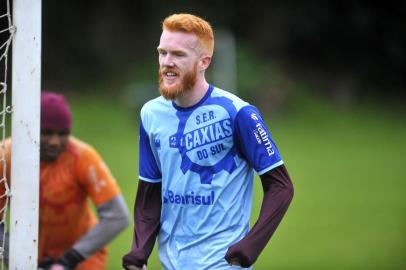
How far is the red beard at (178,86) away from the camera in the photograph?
3.76m

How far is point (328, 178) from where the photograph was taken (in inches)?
559

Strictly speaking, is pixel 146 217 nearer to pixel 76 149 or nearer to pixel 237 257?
pixel 237 257

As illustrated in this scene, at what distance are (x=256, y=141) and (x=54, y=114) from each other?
184cm

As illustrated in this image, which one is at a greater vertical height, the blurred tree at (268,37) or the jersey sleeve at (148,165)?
the blurred tree at (268,37)

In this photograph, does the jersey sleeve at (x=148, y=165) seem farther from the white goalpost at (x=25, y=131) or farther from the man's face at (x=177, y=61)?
the white goalpost at (x=25, y=131)

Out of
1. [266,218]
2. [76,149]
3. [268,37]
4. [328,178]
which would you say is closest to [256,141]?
[266,218]

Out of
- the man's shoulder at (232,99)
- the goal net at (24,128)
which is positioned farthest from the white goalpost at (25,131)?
the man's shoulder at (232,99)

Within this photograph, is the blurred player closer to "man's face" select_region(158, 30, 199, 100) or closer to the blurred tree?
"man's face" select_region(158, 30, 199, 100)

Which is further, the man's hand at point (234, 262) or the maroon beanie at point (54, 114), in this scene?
the maroon beanie at point (54, 114)

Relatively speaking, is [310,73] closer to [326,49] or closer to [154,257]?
[326,49]

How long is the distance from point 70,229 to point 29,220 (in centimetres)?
168

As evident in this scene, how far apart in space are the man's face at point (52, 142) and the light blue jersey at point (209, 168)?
1411mm

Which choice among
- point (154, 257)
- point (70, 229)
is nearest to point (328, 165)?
point (154, 257)

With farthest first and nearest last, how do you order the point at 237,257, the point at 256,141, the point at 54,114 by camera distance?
the point at 54,114, the point at 256,141, the point at 237,257
